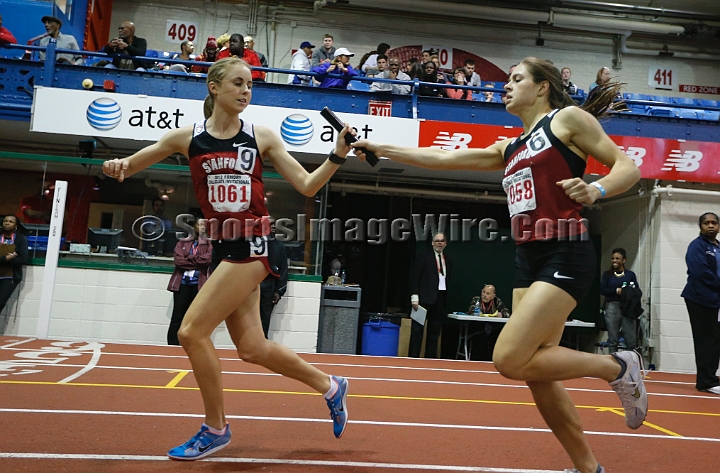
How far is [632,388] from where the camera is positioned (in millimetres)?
3188

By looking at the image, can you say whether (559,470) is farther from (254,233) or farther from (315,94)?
(315,94)

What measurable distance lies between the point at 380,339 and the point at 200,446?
7735 millimetres

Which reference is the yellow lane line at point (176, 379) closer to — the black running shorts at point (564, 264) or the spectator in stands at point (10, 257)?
the black running shorts at point (564, 264)

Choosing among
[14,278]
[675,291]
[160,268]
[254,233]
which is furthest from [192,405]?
[675,291]

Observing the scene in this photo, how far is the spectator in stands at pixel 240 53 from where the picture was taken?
11508mm

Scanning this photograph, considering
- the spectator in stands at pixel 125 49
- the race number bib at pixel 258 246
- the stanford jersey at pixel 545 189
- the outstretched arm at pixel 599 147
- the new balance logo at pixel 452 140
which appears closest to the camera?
the outstretched arm at pixel 599 147

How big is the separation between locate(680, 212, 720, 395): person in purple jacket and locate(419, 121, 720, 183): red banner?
343 centimetres

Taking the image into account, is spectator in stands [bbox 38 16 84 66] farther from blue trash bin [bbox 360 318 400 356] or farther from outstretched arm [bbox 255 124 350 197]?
outstretched arm [bbox 255 124 350 197]

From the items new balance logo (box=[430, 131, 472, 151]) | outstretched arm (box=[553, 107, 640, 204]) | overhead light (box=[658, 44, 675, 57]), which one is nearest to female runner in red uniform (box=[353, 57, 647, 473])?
outstretched arm (box=[553, 107, 640, 204])

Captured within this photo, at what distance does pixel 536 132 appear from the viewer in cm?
326

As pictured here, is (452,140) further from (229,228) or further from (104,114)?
(229,228)

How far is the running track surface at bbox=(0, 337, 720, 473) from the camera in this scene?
11.3 ft

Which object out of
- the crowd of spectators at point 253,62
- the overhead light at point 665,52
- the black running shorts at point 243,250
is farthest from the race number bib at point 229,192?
the overhead light at point 665,52

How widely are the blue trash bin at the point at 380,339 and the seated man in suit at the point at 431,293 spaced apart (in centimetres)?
34
